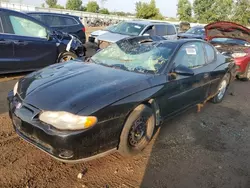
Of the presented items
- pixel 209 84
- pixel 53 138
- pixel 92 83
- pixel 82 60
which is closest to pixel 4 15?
pixel 82 60

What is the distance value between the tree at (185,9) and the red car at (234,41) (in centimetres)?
4853

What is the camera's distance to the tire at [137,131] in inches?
112

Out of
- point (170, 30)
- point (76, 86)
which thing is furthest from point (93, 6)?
point (76, 86)

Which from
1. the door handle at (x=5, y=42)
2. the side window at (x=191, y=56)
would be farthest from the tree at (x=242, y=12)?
the door handle at (x=5, y=42)

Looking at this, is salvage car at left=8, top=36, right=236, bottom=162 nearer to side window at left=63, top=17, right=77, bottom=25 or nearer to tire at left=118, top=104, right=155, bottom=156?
tire at left=118, top=104, right=155, bottom=156

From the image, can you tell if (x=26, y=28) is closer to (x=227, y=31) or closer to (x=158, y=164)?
(x=158, y=164)

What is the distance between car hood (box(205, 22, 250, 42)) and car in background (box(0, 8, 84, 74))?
485cm

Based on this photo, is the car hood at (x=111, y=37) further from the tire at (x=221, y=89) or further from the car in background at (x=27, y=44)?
the tire at (x=221, y=89)

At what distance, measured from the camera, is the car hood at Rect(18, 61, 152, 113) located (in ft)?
8.40

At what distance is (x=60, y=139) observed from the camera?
239 cm

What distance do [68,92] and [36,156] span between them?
0.95 metres

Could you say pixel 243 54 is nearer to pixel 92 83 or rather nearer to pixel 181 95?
pixel 181 95

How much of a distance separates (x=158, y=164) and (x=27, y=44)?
14.3 feet

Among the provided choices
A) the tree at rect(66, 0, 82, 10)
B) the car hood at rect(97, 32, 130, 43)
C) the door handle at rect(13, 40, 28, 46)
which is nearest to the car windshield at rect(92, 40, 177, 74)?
the door handle at rect(13, 40, 28, 46)
